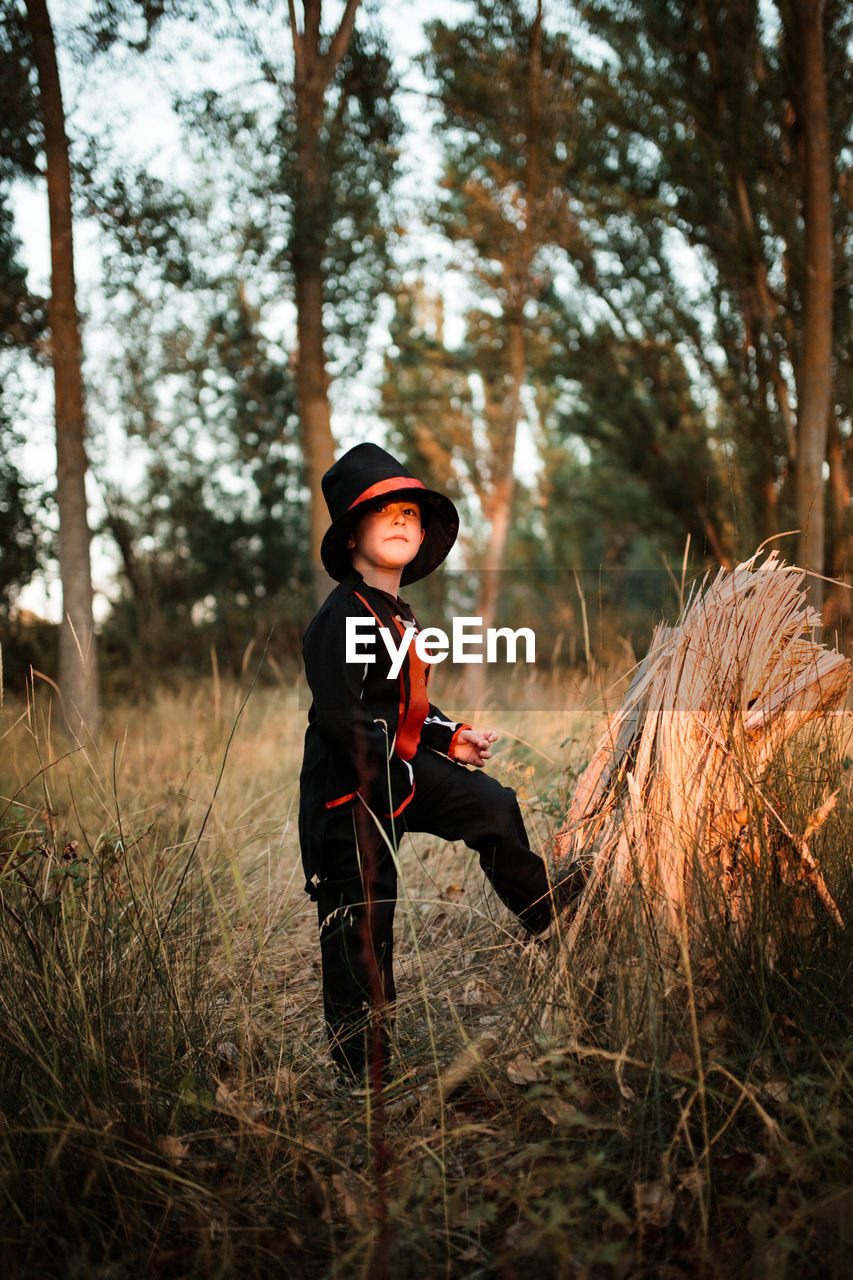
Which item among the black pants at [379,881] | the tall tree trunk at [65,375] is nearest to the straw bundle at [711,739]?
the black pants at [379,881]

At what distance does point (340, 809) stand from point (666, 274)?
1091 cm

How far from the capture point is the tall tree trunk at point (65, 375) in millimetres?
6617

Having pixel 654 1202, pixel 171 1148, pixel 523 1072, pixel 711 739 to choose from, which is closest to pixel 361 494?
pixel 711 739

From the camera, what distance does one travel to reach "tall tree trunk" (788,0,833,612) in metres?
6.79

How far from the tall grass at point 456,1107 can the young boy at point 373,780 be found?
0.19 metres

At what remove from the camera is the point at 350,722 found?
7.15 ft

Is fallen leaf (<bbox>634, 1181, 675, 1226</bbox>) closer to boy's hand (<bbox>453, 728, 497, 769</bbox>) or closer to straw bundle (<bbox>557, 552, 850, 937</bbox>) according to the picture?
straw bundle (<bbox>557, 552, 850, 937</bbox>)

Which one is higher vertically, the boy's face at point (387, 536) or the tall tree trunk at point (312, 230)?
the tall tree trunk at point (312, 230)

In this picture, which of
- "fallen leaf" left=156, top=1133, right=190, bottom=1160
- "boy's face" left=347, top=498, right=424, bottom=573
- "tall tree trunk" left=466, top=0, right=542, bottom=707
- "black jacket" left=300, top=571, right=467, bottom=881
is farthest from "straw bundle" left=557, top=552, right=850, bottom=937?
"tall tree trunk" left=466, top=0, right=542, bottom=707

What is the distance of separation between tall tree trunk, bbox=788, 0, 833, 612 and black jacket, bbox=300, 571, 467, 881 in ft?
17.7

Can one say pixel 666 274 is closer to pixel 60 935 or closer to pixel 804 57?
pixel 804 57

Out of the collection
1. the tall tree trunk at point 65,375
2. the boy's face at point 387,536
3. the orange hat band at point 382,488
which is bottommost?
the boy's face at point 387,536

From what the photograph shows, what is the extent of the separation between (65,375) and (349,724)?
571 cm

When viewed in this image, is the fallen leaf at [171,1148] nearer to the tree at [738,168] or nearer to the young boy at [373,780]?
the young boy at [373,780]
